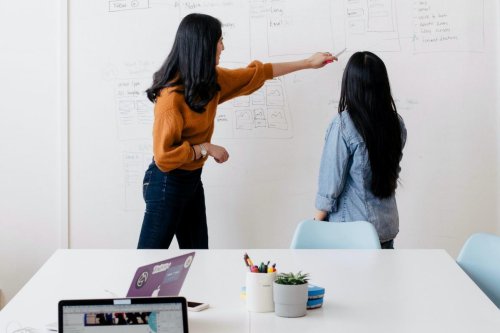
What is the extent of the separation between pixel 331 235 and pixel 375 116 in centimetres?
54

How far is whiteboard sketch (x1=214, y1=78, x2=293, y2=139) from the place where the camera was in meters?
3.94

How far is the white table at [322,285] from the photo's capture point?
1831 mm

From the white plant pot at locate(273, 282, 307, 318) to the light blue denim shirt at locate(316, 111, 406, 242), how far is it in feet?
4.23

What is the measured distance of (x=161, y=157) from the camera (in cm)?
311

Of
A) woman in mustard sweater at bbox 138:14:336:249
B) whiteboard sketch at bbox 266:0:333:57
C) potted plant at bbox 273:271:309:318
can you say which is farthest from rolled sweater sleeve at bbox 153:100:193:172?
potted plant at bbox 273:271:309:318

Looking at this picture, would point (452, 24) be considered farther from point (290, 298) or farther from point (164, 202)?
point (290, 298)

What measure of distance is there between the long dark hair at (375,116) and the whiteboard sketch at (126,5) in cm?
138

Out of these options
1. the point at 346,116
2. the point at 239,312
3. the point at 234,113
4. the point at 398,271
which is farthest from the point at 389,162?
the point at 239,312

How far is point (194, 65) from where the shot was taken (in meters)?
3.20

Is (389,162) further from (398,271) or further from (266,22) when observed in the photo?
(266,22)

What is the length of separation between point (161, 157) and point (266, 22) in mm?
1189

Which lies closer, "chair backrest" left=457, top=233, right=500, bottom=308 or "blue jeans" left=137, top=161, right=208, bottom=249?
"chair backrest" left=457, top=233, right=500, bottom=308

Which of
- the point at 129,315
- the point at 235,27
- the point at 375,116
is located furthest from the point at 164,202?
the point at 129,315

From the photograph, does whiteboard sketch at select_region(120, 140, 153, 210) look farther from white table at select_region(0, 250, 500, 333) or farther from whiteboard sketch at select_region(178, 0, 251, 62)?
white table at select_region(0, 250, 500, 333)
